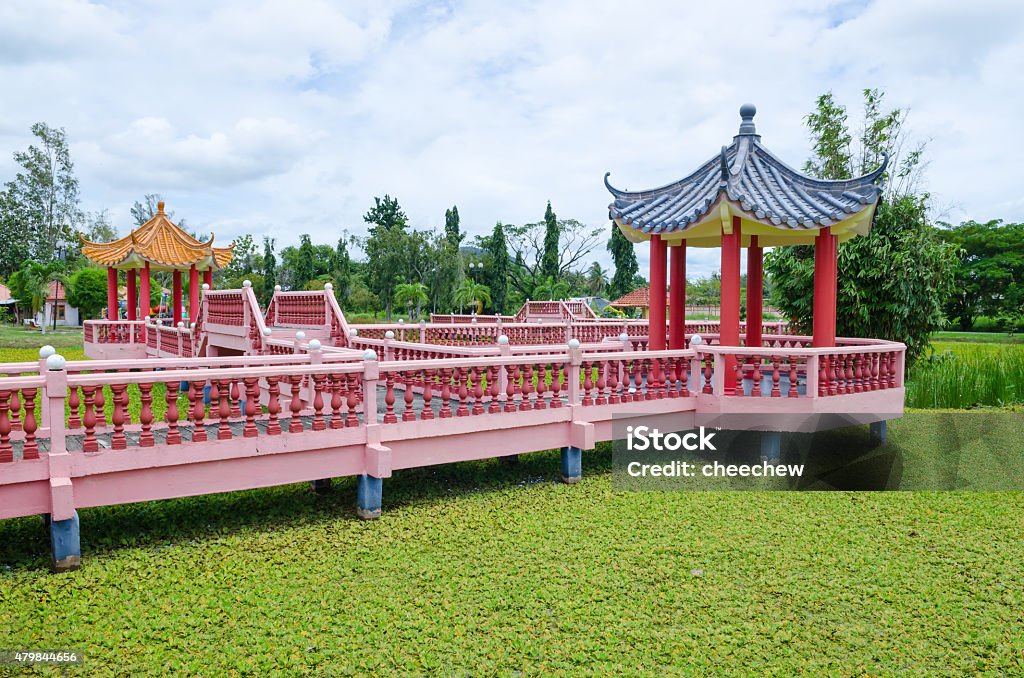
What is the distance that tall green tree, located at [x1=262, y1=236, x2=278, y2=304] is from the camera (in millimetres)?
54250

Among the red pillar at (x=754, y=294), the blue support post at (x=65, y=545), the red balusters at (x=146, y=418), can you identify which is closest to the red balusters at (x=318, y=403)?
the red balusters at (x=146, y=418)


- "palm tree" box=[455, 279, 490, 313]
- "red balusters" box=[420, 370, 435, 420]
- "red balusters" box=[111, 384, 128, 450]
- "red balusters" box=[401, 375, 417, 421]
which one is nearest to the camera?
"red balusters" box=[111, 384, 128, 450]

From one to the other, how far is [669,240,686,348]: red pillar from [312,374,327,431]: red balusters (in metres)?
5.99

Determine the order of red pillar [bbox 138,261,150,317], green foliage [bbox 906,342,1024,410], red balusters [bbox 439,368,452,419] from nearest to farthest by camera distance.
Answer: red balusters [bbox 439,368,452,419] → green foliage [bbox 906,342,1024,410] → red pillar [bbox 138,261,150,317]

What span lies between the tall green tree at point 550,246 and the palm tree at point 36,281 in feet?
110

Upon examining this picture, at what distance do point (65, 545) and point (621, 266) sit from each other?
51.5 m

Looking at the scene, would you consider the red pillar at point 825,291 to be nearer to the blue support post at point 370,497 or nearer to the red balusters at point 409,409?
the red balusters at point 409,409

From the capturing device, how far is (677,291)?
10.9m

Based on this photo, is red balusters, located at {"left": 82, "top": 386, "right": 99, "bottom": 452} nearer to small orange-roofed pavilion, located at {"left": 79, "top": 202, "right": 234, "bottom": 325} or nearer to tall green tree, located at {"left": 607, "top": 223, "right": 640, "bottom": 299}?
small orange-roofed pavilion, located at {"left": 79, "top": 202, "right": 234, "bottom": 325}

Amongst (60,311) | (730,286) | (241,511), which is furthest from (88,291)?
(730,286)

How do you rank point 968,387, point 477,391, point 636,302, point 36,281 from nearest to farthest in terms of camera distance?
point 477,391
point 968,387
point 36,281
point 636,302

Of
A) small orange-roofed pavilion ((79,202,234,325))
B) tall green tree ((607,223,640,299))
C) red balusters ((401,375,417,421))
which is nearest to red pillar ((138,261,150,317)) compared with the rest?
small orange-roofed pavilion ((79,202,234,325))

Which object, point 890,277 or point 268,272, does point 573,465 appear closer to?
point 890,277

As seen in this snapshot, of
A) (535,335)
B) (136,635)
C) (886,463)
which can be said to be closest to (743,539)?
(886,463)
